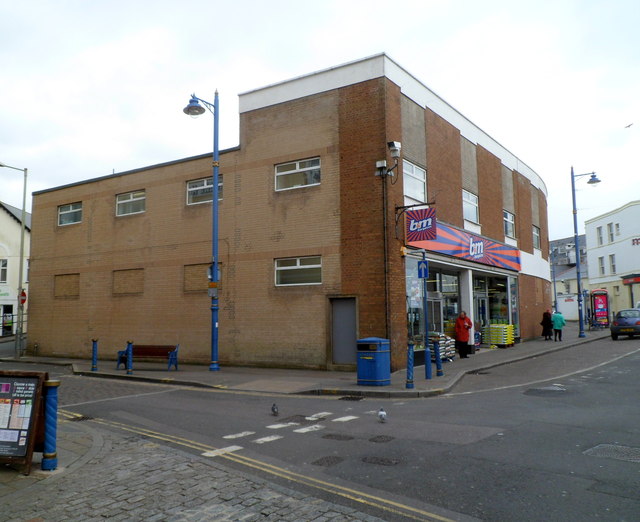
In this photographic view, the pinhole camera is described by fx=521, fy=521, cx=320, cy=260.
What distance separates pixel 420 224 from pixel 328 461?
1078 cm

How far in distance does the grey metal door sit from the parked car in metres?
17.6

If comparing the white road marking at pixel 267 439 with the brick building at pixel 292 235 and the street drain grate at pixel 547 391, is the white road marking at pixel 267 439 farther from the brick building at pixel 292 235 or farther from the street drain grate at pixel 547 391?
the brick building at pixel 292 235

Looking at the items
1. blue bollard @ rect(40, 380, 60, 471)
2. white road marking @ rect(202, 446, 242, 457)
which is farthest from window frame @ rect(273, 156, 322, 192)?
blue bollard @ rect(40, 380, 60, 471)

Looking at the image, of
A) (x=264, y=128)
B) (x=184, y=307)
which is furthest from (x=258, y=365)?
(x=264, y=128)

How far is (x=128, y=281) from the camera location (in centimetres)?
2244

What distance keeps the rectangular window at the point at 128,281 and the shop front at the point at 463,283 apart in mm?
11518

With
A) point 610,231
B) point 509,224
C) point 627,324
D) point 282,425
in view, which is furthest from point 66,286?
point 610,231

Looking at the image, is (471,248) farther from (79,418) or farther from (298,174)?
(79,418)

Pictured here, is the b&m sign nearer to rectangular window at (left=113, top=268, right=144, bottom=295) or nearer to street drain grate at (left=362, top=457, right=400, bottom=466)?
street drain grate at (left=362, top=457, right=400, bottom=466)

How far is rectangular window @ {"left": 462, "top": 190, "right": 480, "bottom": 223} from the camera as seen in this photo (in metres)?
22.4

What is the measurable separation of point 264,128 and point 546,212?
2296cm

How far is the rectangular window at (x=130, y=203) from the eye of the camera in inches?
889

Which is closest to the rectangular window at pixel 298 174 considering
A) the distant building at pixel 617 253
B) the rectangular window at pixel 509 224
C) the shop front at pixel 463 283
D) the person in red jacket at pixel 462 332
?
the shop front at pixel 463 283

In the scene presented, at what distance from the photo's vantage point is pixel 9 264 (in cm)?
4331
